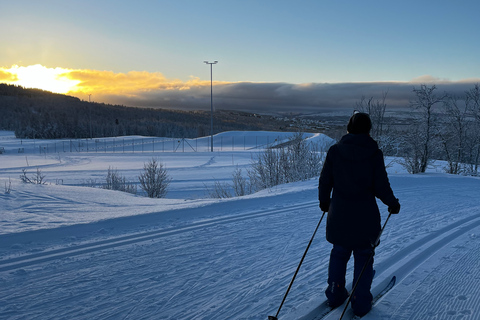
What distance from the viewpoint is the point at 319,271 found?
4.80 m

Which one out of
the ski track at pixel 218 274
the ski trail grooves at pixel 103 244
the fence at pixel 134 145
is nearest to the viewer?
the ski track at pixel 218 274

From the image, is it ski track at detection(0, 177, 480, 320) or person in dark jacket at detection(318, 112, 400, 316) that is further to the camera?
ski track at detection(0, 177, 480, 320)

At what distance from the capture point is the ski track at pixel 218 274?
12.3 feet

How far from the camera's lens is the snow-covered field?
3.79 m

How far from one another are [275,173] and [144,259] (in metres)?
14.4

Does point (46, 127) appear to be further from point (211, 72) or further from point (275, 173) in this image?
point (275, 173)

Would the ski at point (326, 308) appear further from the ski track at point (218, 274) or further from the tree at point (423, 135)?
the tree at point (423, 135)

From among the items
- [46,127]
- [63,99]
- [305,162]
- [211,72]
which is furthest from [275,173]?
[63,99]

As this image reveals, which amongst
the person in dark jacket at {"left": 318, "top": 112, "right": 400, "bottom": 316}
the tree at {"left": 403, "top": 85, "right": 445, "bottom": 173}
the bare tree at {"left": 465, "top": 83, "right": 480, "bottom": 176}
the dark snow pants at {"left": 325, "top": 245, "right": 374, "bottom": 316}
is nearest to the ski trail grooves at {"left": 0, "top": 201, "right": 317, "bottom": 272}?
the dark snow pants at {"left": 325, "top": 245, "right": 374, "bottom": 316}

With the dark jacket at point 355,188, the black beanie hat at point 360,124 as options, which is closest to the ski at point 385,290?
the dark jacket at point 355,188

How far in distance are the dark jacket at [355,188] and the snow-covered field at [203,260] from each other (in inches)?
35.3

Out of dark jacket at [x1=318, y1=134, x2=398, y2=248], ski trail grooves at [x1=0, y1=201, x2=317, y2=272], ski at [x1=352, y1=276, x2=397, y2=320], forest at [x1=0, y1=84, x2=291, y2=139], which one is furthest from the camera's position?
forest at [x1=0, y1=84, x2=291, y2=139]

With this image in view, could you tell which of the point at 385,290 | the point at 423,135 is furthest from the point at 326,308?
the point at 423,135

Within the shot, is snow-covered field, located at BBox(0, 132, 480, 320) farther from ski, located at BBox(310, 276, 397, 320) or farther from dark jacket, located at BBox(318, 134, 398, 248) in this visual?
dark jacket, located at BBox(318, 134, 398, 248)
